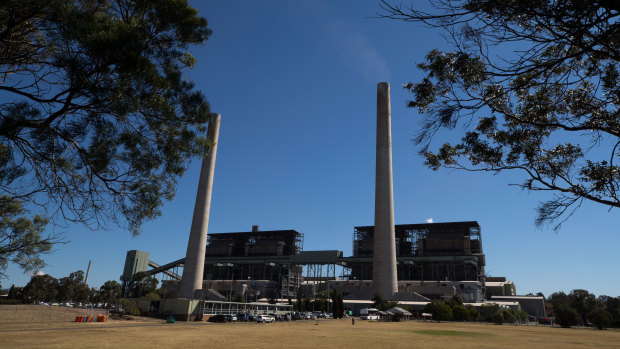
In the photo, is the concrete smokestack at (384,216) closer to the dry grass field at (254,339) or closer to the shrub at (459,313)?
the shrub at (459,313)

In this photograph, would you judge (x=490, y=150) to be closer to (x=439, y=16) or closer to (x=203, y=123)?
(x=439, y=16)

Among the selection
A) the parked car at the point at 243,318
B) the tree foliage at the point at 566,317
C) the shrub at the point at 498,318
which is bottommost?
the parked car at the point at 243,318

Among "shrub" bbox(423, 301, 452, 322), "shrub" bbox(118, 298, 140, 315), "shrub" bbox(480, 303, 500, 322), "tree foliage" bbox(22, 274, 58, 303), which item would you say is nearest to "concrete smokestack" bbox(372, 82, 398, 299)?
"shrub" bbox(423, 301, 452, 322)

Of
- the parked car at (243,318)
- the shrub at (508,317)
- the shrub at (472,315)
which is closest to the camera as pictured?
the parked car at (243,318)

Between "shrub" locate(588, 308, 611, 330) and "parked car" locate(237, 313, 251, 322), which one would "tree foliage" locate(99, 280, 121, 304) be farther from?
"shrub" locate(588, 308, 611, 330)

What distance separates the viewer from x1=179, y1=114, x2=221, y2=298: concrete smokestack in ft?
268

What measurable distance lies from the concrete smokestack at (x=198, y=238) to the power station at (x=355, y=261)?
23cm

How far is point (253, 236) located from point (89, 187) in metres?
133

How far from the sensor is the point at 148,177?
48.1 feet

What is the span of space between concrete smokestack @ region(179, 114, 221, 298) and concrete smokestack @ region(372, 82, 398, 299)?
136 feet

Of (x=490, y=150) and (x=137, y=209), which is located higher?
(x=490, y=150)

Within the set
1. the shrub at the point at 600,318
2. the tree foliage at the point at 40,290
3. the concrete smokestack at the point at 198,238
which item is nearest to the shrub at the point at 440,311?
the shrub at the point at 600,318

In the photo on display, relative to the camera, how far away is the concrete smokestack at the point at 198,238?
8175 centimetres

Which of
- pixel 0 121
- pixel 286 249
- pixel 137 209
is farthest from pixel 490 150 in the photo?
pixel 286 249
